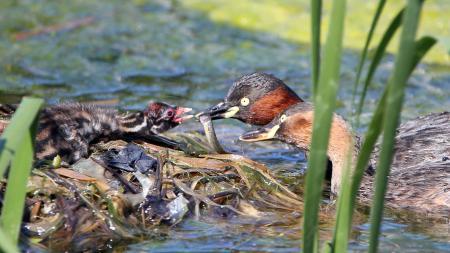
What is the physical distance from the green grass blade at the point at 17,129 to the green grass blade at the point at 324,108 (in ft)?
3.50

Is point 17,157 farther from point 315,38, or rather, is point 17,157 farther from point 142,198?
point 142,198

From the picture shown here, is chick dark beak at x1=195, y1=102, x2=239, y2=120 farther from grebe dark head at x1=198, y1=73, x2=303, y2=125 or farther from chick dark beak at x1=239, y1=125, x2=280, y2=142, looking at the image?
chick dark beak at x1=239, y1=125, x2=280, y2=142

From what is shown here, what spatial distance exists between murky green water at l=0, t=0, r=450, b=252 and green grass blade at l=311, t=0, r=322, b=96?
3688mm

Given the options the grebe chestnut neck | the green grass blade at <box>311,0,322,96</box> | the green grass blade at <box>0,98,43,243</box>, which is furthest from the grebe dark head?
the green grass blade at <box>311,0,322,96</box>

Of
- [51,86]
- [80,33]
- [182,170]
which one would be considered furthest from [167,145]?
[80,33]

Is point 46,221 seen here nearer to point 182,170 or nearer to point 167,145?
point 182,170

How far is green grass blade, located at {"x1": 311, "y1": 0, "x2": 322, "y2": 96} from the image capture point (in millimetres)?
3350

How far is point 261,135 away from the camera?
6570mm

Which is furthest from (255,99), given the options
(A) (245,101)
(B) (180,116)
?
(B) (180,116)

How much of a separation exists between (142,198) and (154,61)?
548 centimetres

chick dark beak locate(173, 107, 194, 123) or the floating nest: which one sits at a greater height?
chick dark beak locate(173, 107, 194, 123)

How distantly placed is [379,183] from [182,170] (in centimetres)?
295

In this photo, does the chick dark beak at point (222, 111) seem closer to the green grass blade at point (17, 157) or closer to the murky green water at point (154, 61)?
the murky green water at point (154, 61)

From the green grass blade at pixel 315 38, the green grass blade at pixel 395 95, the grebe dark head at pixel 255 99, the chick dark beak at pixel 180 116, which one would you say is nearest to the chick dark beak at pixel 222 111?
the grebe dark head at pixel 255 99
